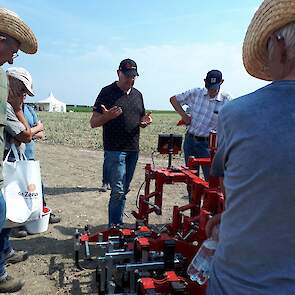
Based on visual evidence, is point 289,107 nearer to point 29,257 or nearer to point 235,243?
point 235,243

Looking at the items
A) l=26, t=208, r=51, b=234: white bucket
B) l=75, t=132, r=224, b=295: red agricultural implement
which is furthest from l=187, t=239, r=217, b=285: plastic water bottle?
l=26, t=208, r=51, b=234: white bucket

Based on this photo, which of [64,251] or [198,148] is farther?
[198,148]

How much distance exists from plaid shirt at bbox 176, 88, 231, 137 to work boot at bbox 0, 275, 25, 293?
3310 mm

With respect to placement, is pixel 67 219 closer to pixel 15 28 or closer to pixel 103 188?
pixel 103 188

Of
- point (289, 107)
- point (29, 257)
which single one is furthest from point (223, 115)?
point (29, 257)

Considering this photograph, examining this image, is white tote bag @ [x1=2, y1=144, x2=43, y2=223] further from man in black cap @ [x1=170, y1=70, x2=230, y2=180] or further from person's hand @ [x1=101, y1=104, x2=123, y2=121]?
Result: man in black cap @ [x1=170, y1=70, x2=230, y2=180]

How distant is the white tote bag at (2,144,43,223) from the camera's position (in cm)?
387

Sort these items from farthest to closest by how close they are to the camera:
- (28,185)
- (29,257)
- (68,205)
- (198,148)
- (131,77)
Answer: (68,205)
(198,148)
(131,77)
(29,257)
(28,185)

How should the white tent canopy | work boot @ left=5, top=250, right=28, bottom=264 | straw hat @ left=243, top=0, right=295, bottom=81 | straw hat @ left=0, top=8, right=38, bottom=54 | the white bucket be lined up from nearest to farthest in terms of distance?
straw hat @ left=243, top=0, right=295, bottom=81, straw hat @ left=0, top=8, right=38, bottom=54, work boot @ left=5, top=250, right=28, bottom=264, the white bucket, the white tent canopy

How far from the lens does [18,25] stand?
10.1 feet

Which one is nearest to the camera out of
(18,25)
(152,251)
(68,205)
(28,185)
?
(18,25)

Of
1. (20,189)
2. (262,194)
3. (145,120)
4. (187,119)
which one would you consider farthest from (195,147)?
(262,194)

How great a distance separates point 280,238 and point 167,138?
11.7 ft

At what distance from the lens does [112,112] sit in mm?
4828
